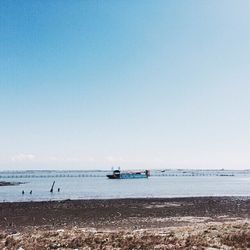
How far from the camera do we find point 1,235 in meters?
16.5

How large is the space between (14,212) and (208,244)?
92.1 feet

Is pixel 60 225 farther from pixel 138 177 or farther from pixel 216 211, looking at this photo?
pixel 138 177

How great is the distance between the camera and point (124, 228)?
26.4 metres

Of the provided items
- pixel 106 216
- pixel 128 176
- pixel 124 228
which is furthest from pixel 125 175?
pixel 124 228

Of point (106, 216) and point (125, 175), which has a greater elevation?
point (125, 175)

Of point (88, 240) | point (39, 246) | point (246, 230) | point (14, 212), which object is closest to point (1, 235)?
point (39, 246)

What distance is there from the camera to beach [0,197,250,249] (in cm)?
1475

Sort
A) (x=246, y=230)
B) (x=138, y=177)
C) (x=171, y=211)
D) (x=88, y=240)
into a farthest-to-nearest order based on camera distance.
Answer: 1. (x=138, y=177)
2. (x=171, y=211)
3. (x=246, y=230)
4. (x=88, y=240)

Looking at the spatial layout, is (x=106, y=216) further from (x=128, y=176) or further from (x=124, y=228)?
(x=128, y=176)

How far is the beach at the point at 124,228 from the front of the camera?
1475 cm

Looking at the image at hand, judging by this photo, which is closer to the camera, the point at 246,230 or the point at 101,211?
the point at 246,230

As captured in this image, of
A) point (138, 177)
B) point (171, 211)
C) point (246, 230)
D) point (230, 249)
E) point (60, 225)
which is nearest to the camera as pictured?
point (230, 249)

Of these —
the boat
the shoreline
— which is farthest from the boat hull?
the shoreline

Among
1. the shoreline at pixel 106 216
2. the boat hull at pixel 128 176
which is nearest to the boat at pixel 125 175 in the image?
the boat hull at pixel 128 176
